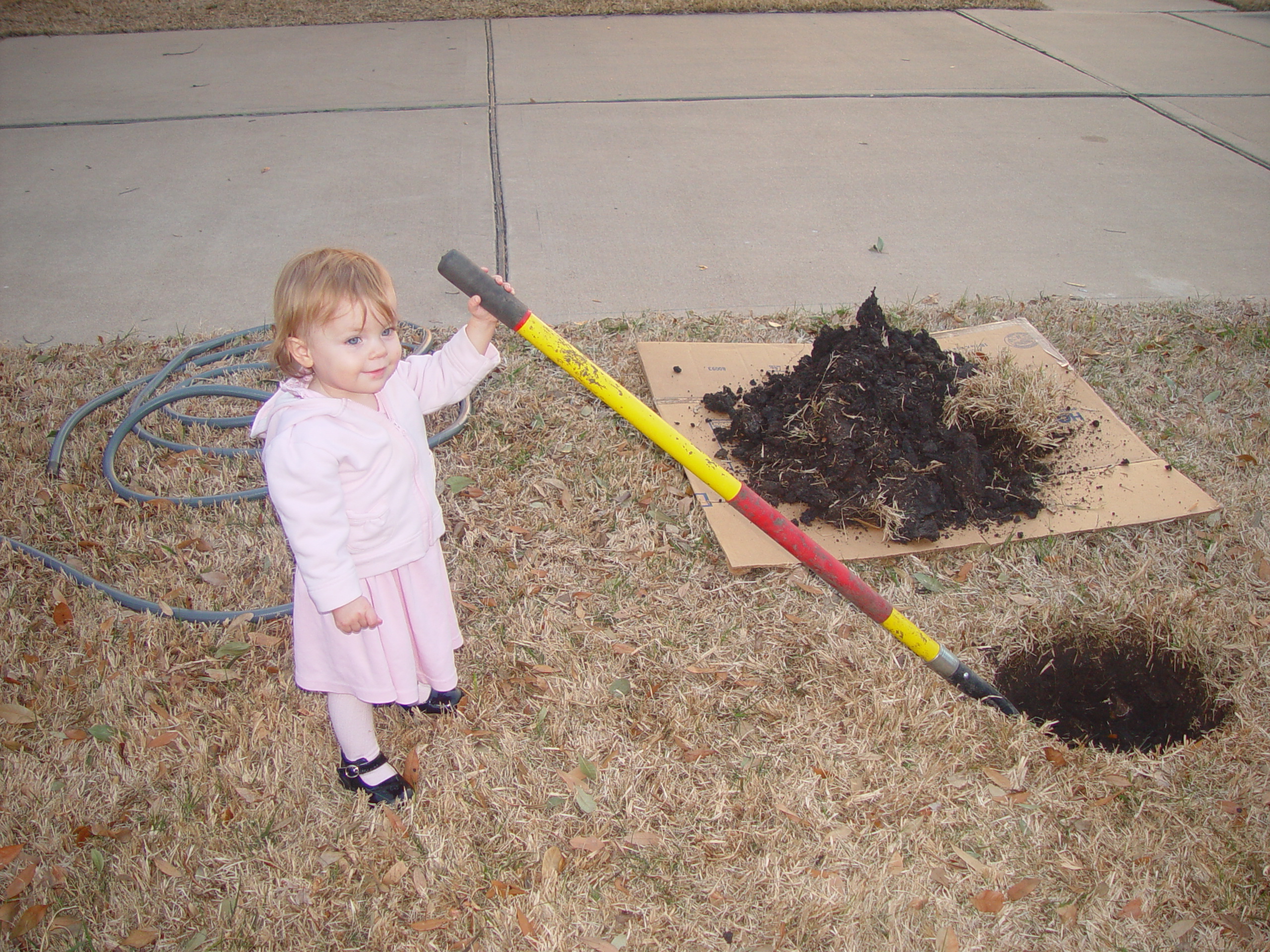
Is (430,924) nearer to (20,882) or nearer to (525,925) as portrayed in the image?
(525,925)

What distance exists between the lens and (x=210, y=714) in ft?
7.74

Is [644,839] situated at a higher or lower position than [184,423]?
lower

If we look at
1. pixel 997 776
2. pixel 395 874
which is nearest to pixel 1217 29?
pixel 997 776

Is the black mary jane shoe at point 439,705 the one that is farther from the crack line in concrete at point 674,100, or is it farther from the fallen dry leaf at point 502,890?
the crack line in concrete at point 674,100

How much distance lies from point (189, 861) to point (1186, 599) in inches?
111

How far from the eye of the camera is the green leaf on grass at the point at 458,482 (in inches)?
121

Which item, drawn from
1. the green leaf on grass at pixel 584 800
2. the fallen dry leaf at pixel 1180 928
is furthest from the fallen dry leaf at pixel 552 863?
the fallen dry leaf at pixel 1180 928

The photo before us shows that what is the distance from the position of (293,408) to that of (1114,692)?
2362mm

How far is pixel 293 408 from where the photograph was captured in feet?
5.61

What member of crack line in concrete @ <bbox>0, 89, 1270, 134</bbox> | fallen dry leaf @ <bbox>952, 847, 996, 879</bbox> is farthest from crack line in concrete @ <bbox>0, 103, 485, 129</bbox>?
fallen dry leaf @ <bbox>952, 847, 996, 879</bbox>

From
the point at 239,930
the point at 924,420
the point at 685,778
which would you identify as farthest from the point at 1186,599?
the point at 239,930

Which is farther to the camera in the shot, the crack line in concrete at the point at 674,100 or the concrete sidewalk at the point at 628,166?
the crack line in concrete at the point at 674,100

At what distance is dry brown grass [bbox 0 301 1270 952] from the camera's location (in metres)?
1.95

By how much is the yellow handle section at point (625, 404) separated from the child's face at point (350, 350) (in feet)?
0.90
